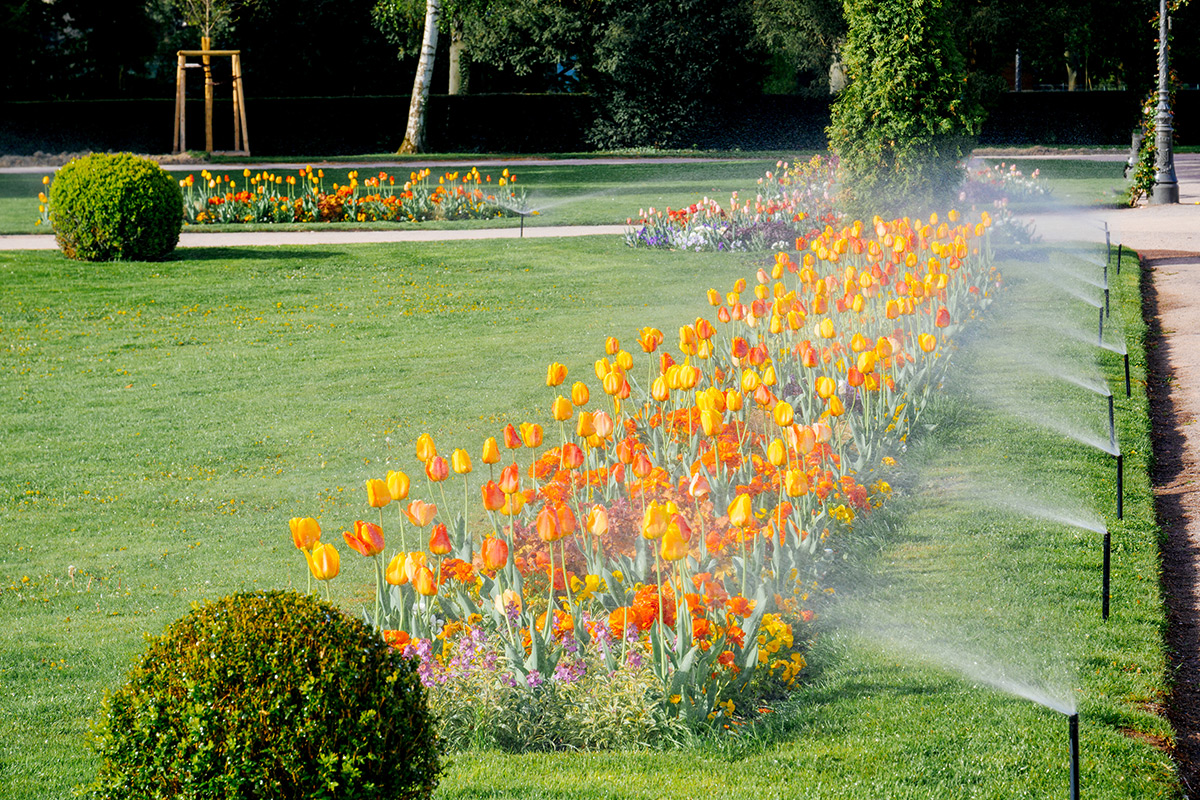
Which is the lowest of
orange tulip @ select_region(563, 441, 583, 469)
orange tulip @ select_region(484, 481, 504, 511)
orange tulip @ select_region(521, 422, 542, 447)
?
orange tulip @ select_region(484, 481, 504, 511)

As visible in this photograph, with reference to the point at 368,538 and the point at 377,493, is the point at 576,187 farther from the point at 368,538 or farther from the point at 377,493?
the point at 368,538

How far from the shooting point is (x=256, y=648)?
9.64 feet

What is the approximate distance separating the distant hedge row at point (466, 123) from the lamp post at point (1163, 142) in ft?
55.2

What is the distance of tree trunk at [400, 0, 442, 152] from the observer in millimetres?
32031

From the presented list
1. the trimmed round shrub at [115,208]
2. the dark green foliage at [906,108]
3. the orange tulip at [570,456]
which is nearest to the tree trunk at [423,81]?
the trimmed round shrub at [115,208]

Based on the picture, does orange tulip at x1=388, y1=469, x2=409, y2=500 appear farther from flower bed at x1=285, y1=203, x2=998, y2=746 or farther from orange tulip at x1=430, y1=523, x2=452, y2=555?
orange tulip at x1=430, y1=523, x2=452, y2=555

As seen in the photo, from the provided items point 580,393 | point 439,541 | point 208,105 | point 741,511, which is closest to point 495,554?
point 439,541

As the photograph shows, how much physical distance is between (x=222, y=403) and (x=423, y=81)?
86.1ft

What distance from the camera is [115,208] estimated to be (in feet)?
52.6

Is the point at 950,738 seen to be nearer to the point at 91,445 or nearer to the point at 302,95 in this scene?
the point at 91,445

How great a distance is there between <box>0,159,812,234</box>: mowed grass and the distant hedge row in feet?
21.1

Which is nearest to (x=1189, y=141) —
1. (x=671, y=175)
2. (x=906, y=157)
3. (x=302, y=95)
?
(x=671, y=175)

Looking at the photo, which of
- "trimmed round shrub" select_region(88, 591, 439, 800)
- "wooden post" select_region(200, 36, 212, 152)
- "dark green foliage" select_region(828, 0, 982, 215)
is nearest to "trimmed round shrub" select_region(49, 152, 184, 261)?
"dark green foliage" select_region(828, 0, 982, 215)

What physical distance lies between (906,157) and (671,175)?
53.7ft
